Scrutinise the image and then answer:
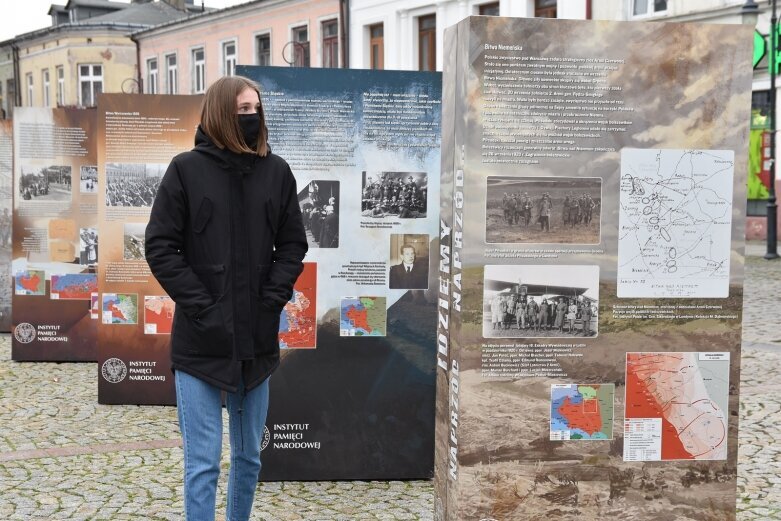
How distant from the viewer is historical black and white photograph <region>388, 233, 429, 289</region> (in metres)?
5.69

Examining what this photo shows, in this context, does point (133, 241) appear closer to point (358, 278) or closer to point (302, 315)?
point (302, 315)

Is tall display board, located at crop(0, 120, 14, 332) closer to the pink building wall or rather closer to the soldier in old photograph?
the soldier in old photograph

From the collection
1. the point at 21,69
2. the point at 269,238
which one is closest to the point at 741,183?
the point at 269,238

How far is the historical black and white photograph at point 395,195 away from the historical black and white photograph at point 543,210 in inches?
64.9

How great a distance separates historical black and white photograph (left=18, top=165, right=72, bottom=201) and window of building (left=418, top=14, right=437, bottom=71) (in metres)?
23.0

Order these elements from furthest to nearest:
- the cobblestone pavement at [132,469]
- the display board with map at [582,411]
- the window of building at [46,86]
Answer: the window of building at [46,86]
the cobblestone pavement at [132,469]
the display board with map at [582,411]

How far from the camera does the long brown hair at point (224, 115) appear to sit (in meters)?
4.04

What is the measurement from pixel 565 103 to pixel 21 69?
181 feet

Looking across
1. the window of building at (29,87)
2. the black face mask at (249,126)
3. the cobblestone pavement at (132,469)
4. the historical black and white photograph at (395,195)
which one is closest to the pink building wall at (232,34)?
the window of building at (29,87)

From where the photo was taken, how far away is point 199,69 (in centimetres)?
4300

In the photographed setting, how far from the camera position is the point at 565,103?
4.03m

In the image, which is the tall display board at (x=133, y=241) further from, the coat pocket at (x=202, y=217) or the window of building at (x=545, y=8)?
the window of building at (x=545, y=8)

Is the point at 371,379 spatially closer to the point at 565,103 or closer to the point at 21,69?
the point at 565,103

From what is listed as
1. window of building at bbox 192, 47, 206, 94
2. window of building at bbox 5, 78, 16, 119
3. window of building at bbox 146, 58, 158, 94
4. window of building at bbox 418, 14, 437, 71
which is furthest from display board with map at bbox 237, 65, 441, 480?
window of building at bbox 5, 78, 16, 119
